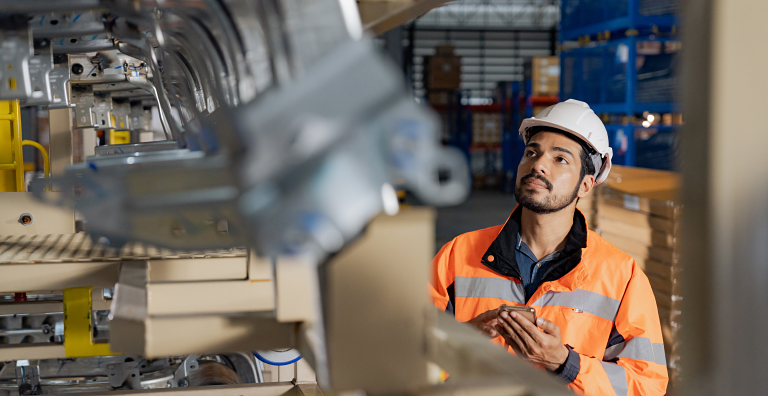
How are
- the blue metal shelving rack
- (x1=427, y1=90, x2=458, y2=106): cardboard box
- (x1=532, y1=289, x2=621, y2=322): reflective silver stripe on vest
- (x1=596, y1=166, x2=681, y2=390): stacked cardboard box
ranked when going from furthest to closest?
(x1=427, y1=90, x2=458, y2=106): cardboard box < the blue metal shelving rack < (x1=596, y1=166, x2=681, y2=390): stacked cardboard box < (x1=532, y1=289, x2=621, y2=322): reflective silver stripe on vest

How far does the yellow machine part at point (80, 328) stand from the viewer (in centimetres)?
216

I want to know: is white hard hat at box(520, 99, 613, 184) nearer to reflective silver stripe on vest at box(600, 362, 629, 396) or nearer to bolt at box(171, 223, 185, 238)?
reflective silver stripe on vest at box(600, 362, 629, 396)

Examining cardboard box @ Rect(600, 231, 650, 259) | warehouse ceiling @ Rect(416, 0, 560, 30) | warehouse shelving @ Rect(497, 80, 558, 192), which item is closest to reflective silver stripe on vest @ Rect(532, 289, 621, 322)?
cardboard box @ Rect(600, 231, 650, 259)

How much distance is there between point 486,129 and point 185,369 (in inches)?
500

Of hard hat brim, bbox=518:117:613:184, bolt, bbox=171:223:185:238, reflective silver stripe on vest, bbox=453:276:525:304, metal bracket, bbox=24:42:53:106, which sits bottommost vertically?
reflective silver stripe on vest, bbox=453:276:525:304

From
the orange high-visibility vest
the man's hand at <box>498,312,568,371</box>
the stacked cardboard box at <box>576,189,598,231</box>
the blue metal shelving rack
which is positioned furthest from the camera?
the blue metal shelving rack

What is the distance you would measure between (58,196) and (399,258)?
0.51 m

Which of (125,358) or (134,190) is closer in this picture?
(134,190)

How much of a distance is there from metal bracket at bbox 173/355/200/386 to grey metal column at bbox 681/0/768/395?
2776mm

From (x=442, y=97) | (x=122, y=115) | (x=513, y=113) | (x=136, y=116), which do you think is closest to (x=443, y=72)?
(x=442, y=97)

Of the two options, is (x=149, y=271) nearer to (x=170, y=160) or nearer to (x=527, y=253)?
(x=170, y=160)

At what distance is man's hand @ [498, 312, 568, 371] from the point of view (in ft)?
5.74

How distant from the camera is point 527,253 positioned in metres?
2.27

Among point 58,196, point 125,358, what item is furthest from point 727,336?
point 125,358
